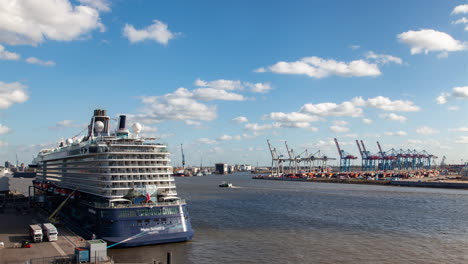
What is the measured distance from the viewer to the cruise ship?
39844 mm

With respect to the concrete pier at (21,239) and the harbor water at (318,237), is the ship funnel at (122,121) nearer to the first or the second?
the concrete pier at (21,239)

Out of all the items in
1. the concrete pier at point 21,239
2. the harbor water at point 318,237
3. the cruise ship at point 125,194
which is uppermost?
the cruise ship at point 125,194

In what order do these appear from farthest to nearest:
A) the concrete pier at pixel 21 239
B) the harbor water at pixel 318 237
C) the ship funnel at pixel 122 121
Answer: the ship funnel at pixel 122 121, the harbor water at pixel 318 237, the concrete pier at pixel 21 239

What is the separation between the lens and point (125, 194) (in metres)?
43.7

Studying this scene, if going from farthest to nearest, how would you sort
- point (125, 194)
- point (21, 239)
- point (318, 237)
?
point (318, 237), point (125, 194), point (21, 239)

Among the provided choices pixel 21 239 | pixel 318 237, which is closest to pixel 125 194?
pixel 21 239

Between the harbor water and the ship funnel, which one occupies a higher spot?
the ship funnel

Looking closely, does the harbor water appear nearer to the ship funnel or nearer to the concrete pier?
the concrete pier

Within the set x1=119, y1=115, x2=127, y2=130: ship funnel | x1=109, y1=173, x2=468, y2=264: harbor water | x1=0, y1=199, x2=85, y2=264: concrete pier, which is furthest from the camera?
x1=119, y1=115, x2=127, y2=130: ship funnel

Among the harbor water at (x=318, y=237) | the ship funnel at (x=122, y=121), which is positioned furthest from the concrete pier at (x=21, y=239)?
the ship funnel at (x=122, y=121)

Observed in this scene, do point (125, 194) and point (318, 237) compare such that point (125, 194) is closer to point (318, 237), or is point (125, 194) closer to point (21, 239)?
point (21, 239)

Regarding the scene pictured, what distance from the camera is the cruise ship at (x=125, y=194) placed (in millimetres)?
39844

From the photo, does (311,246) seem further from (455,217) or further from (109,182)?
(455,217)

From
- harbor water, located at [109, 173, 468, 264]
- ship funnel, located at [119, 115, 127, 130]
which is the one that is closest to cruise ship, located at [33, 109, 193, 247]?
ship funnel, located at [119, 115, 127, 130]
